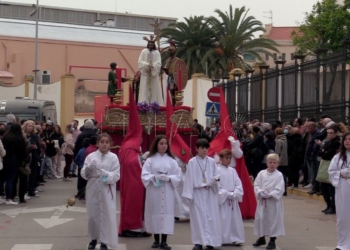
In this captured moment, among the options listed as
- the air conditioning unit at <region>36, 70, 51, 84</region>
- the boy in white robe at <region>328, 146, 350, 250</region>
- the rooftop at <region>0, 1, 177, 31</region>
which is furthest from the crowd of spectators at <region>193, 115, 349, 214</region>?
the rooftop at <region>0, 1, 177, 31</region>

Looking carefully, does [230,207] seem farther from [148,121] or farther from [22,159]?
[148,121]

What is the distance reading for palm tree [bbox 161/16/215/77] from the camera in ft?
152

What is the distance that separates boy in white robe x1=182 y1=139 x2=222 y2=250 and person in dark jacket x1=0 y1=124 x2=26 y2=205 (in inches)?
247

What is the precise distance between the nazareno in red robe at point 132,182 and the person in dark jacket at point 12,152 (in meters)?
4.40

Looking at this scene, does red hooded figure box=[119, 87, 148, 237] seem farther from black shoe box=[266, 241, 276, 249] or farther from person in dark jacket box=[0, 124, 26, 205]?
person in dark jacket box=[0, 124, 26, 205]

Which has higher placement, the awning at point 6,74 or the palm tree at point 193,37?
the palm tree at point 193,37

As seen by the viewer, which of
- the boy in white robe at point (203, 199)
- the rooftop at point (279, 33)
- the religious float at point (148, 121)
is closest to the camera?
the boy in white robe at point (203, 199)

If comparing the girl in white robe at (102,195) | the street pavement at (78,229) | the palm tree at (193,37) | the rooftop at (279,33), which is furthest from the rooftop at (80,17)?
the girl in white robe at (102,195)

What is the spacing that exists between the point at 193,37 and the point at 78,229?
1310 inches

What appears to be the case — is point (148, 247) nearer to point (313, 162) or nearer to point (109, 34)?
point (313, 162)

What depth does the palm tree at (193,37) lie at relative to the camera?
46.3 meters

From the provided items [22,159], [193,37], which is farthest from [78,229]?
[193,37]

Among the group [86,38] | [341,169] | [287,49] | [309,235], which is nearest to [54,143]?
[309,235]

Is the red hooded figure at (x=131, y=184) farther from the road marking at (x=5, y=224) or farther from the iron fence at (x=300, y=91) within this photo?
the iron fence at (x=300, y=91)
